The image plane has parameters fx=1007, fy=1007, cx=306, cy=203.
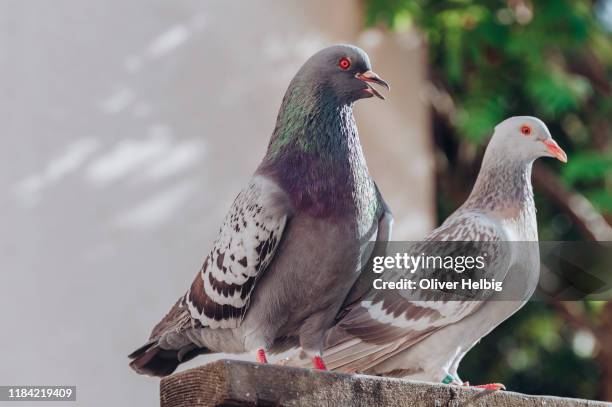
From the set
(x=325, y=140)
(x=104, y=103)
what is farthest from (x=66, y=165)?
(x=325, y=140)

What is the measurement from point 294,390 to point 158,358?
0.88 meters

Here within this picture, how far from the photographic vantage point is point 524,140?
11.1ft

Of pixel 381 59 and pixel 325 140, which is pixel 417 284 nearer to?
pixel 325 140

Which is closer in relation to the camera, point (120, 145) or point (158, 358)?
point (158, 358)

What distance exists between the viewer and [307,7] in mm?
6422

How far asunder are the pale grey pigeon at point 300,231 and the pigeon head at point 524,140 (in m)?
0.52

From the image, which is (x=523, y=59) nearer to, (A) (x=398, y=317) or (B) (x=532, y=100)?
(B) (x=532, y=100)

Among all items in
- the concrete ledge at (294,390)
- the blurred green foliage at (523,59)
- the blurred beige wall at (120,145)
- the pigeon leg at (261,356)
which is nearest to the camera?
the concrete ledge at (294,390)

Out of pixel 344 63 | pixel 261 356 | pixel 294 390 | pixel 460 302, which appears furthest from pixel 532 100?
pixel 294 390

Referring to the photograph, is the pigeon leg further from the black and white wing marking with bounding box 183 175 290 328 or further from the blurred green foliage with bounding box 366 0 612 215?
the blurred green foliage with bounding box 366 0 612 215

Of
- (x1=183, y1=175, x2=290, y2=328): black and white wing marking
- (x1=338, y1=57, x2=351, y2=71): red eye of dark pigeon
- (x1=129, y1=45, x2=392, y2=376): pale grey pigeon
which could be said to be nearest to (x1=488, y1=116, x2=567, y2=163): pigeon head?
(x1=129, y1=45, x2=392, y2=376): pale grey pigeon

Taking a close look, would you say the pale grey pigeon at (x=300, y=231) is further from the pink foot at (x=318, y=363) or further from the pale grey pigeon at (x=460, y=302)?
the pale grey pigeon at (x=460, y=302)

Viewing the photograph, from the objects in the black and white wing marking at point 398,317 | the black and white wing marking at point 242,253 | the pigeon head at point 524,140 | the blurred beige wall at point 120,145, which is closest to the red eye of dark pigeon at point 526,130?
the pigeon head at point 524,140

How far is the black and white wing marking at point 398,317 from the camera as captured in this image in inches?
132
